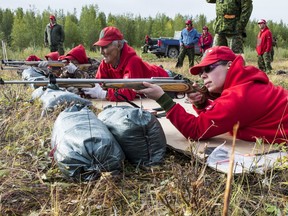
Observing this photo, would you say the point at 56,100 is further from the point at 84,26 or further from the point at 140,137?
the point at 84,26

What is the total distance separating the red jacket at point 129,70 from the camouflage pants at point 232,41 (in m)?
2.02

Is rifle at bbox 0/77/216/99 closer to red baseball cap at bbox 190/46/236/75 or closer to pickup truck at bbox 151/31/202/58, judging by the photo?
red baseball cap at bbox 190/46/236/75

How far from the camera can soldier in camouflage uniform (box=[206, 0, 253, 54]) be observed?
22.4 feet

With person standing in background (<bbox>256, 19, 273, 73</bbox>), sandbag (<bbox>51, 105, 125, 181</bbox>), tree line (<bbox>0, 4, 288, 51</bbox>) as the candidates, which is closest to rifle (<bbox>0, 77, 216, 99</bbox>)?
sandbag (<bbox>51, 105, 125, 181</bbox>)

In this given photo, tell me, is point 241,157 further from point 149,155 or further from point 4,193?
point 4,193

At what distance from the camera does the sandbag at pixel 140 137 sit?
271cm

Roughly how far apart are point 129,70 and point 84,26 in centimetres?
2514

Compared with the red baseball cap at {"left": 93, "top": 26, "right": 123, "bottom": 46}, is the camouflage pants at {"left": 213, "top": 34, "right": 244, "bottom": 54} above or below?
below

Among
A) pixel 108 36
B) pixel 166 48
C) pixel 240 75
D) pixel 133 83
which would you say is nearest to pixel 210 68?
pixel 240 75

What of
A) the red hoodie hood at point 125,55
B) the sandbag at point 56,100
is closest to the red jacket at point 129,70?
the red hoodie hood at point 125,55

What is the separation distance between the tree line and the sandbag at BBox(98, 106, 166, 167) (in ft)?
66.0

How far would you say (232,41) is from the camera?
22.4 ft

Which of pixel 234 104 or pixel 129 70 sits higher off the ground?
pixel 234 104

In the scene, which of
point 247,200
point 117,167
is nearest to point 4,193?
point 117,167
